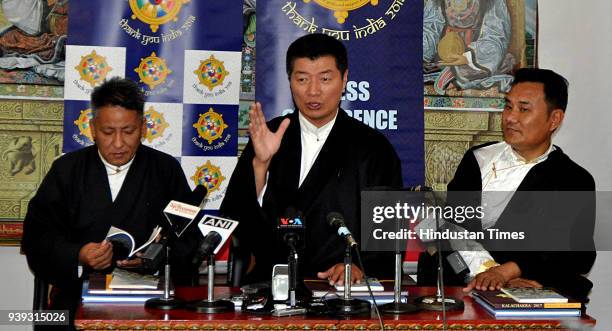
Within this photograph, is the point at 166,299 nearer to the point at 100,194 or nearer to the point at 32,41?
the point at 100,194

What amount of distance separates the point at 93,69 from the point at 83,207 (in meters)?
1.09

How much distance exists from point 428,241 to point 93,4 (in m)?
2.52

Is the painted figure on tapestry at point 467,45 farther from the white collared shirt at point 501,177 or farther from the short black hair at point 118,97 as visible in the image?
the short black hair at point 118,97

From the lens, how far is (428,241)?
272 cm

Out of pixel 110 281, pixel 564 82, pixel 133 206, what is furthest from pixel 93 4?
pixel 564 82

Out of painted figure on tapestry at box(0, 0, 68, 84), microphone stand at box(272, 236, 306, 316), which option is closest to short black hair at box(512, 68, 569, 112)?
microphone stand at box(272, 236, 306, 316)

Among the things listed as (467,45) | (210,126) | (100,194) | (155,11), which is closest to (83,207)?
(100,194)

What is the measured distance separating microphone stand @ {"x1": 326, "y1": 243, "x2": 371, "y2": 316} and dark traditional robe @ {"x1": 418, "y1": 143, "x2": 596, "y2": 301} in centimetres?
93

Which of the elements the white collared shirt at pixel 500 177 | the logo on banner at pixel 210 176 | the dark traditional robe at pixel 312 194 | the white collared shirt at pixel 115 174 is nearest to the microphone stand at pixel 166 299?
the dark traditional robe at pixel 312 194

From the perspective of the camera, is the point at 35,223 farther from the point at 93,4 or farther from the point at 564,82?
the point at 564,82

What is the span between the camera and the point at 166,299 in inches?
110

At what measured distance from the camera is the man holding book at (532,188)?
356cm

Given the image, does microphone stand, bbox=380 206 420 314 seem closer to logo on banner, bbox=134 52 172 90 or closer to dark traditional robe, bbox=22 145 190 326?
dark traditional robe, bbox=22 145 190 326

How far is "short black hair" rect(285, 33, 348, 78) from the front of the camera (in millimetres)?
3658
